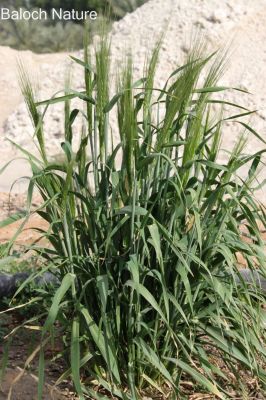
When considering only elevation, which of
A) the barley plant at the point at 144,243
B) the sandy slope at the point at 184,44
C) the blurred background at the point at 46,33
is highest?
the barley plant at the point at 144,243

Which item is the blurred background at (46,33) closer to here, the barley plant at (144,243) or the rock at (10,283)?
the rock at (10,283)

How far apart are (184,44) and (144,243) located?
839 cm

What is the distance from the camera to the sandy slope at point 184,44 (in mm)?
9961

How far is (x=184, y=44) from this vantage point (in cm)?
1052

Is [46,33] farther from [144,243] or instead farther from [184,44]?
[144,243]

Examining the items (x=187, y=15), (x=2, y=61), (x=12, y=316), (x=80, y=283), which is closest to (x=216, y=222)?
(x=80, y=283)

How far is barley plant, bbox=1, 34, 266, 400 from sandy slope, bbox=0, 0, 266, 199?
273 inches

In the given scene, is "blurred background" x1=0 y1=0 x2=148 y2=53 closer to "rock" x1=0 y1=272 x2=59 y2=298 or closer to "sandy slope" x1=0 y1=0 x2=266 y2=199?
"sandy slope" x1=0 y1=0 x2=266 y2=199

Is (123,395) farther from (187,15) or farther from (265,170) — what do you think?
(187,15)

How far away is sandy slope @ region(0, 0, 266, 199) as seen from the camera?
32.7ft

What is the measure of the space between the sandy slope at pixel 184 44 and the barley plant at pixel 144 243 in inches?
273

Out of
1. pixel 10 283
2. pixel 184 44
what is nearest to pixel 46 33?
pixel 184 44

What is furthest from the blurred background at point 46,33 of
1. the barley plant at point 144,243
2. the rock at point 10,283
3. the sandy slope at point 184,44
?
the barley plant at point 144,243

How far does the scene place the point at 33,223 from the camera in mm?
6438
